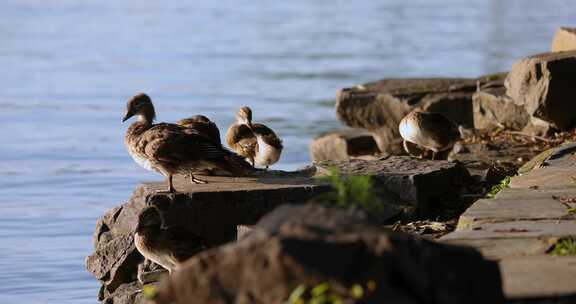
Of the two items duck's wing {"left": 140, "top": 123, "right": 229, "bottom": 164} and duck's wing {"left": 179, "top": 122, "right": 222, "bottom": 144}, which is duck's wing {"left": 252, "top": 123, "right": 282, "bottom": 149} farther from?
duck's wing {"left": 140, "top": 123, "right": 229, "bottom": 164}

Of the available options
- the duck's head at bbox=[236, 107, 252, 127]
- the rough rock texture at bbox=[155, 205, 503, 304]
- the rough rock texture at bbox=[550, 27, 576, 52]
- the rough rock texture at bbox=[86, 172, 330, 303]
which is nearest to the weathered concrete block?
the rough rock texture at bbox=[155, 205, 503, 304]

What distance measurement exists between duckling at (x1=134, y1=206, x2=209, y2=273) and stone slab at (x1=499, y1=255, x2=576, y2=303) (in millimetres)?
2814

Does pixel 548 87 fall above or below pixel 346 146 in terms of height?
above

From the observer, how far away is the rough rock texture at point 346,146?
15945 mm

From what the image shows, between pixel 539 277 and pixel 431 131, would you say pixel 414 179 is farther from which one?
pixel 539 277

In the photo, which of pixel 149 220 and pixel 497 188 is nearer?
pixel 149 220

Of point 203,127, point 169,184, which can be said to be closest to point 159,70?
point 203,127

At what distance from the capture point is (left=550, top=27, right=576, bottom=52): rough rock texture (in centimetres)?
1335

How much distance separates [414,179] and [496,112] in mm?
5049

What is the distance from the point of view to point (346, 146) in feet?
52.3

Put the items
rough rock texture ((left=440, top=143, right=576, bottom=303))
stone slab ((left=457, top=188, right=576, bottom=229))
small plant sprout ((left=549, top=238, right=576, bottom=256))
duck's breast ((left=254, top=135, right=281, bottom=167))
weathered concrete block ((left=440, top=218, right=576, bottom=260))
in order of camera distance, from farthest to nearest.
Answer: duck's breast ((left=254, top=135, right=281, bottom=167)) < stone slab ((left=457, top=188, right=576, bottom=229)) < weathered concrete block ((left=440, top=218, right=576, bottom=260)) < small plant sprout ((left=549, top=238, right=576, bottom=256)) < rough rock texture ((left=440, top=143, right=576, bottom=303))

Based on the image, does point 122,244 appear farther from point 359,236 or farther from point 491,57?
point 491,57

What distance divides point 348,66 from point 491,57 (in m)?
3.90

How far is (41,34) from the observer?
33.7 m
